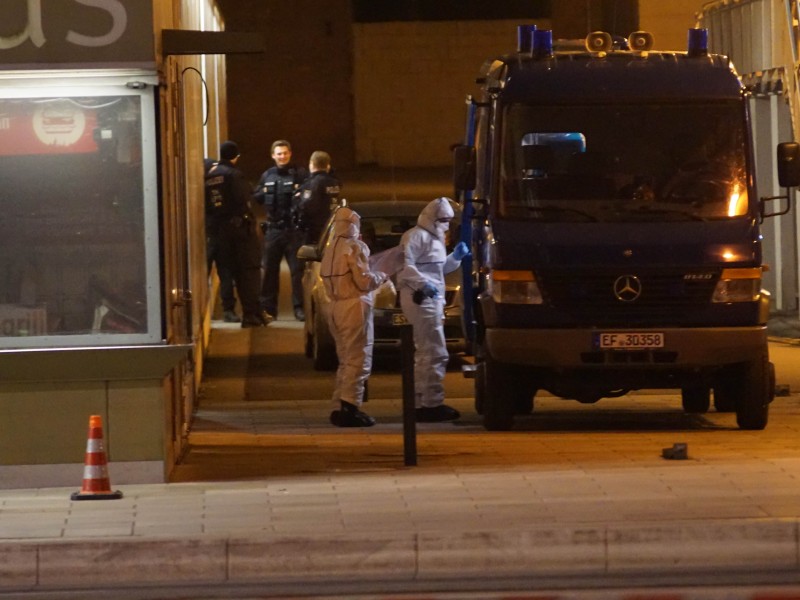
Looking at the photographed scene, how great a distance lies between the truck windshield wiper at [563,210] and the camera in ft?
36.7

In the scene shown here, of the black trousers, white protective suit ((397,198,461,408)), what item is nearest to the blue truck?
white protective suit ((397,198,461,408))

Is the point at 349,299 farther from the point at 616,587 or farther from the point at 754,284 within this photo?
the point at 616,587

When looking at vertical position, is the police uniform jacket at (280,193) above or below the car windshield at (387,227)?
above

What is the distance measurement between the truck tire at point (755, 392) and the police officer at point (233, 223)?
25.1 ft

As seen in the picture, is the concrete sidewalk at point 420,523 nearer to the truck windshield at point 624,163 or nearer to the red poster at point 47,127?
the truck windshield at point 624,163

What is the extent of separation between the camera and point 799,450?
10305 mm

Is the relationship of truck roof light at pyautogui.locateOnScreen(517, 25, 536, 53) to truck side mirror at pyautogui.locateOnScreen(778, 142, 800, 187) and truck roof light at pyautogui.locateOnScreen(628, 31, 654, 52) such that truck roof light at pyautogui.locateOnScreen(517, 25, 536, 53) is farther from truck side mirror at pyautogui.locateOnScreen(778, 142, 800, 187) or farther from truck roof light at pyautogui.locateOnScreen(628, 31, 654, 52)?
truck side mirror at pyautogui.locateOnScreen(778, 142, 800, 187)

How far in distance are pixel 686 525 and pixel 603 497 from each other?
3.07ft

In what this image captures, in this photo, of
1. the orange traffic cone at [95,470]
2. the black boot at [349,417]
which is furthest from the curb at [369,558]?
the black boot at [349,417]

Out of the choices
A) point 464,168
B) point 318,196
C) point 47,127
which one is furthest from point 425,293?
point 318,196

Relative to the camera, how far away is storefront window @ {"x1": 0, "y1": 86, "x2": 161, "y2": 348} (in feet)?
30.4

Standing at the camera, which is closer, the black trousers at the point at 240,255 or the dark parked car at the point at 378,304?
the dark parked car at the point at 378,304

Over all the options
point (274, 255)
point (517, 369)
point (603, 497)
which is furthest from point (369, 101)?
point (603, 497)

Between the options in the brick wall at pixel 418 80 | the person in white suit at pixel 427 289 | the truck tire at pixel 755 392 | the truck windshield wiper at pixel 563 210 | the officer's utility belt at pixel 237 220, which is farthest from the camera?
the brick wall at pixel 418 80
